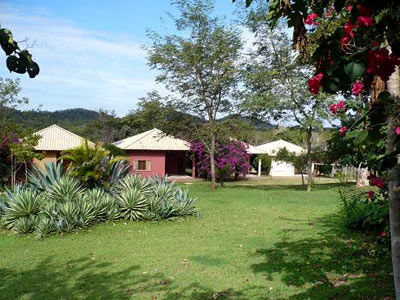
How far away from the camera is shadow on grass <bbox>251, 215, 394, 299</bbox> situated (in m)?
5.30

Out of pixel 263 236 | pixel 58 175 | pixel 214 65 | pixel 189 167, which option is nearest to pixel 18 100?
pixel 214 65

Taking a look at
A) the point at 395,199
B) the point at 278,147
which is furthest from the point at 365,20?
the point at 278,147

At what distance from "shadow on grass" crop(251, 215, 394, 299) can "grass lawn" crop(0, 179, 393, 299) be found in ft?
0.04

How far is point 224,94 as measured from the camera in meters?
25.9

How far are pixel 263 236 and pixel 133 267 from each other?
3.54 meters

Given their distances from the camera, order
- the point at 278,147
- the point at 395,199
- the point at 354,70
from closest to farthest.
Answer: the point at 354,70
the point at 395,199
the point at 278,147

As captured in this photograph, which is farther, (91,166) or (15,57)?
(91,166)

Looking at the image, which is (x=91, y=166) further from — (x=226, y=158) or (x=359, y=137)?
(x=226, y=158)

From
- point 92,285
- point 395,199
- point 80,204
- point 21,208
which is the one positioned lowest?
point 92,285

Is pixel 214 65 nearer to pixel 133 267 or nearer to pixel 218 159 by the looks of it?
pixel 218 159

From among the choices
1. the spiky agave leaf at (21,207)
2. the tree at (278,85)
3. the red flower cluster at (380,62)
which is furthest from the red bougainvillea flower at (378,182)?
the tree at (278,85)

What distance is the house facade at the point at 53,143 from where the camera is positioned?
30547mm

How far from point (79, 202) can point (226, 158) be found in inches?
940

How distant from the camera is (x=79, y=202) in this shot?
10898 mm
